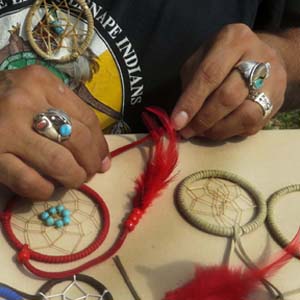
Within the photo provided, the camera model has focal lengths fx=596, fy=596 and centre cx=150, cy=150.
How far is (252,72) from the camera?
92 cm

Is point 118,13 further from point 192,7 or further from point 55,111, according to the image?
point 55,111

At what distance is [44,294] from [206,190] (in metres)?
0.29

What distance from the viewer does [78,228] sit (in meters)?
0.80

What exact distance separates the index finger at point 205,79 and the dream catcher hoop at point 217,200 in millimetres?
96

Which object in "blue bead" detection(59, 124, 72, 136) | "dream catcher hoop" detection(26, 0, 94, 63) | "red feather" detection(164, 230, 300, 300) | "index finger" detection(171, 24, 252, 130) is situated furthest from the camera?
"dream catcher hoop" detection(26, 0, 94, 63)

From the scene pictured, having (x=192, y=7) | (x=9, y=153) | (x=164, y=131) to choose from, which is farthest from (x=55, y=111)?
(x=192, y=7)

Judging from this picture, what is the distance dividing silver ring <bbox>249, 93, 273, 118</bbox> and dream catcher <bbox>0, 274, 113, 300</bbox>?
15.7 inches

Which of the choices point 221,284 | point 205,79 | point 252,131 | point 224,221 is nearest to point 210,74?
point 205,79

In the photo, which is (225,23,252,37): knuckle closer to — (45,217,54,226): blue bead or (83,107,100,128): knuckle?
(83,107,100,128): knuckle

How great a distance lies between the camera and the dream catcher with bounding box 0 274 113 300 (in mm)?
703

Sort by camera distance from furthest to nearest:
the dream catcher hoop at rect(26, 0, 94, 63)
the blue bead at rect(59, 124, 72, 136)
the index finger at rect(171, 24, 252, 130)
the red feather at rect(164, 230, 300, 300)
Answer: the dream catcher hoop at rect(26, 0, 94, 63) → the index finger at rect(171, 24, 252, 130) → the blue bead at rect(59, 124, 72, 136) → the red feather at rect(164, 230, 300, 300)

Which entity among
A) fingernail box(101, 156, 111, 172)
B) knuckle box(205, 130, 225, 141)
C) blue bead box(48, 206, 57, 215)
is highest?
knuckle box(205, 130, 225, 141)

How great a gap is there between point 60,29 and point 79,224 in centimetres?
42

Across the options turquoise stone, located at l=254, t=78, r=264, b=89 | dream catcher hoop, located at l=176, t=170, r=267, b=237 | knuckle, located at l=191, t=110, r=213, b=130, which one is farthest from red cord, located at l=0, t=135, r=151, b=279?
turquoise stone, located at l=254, t=78, r=264, b=89
